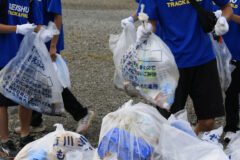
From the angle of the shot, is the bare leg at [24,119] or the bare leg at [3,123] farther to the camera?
the bare leg at [24,119]

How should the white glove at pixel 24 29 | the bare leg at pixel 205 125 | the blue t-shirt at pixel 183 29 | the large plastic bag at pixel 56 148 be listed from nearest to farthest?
the large plastic bag at pixel 56 148 < the blue t-shirt at pixel 183 29 < the bare leg at pixel 205 125 < the white glove at pixel 24 29

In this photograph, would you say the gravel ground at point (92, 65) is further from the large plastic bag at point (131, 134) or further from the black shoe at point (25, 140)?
the large plastic bag at point (131, 134)

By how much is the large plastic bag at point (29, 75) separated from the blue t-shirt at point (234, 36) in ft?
4.61

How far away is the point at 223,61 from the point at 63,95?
143 centimetres

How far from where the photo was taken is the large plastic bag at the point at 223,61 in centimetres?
299

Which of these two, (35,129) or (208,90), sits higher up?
(208,90)

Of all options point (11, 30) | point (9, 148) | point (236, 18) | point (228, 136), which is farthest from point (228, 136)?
point (11, 30)

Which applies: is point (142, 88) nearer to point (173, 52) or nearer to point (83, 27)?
point (173, 52)

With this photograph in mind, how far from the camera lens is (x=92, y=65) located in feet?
20.0

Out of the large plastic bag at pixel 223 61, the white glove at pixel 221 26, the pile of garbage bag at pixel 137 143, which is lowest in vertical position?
the pile of garbage bag at pixel 137 143

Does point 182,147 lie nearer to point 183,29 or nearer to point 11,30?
point 183,29

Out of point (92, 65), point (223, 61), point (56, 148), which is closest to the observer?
point (56, 148)

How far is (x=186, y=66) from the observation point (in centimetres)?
271

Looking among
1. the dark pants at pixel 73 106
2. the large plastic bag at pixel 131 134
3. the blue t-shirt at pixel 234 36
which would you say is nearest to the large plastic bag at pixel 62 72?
the dark pants at pixel 73 106
